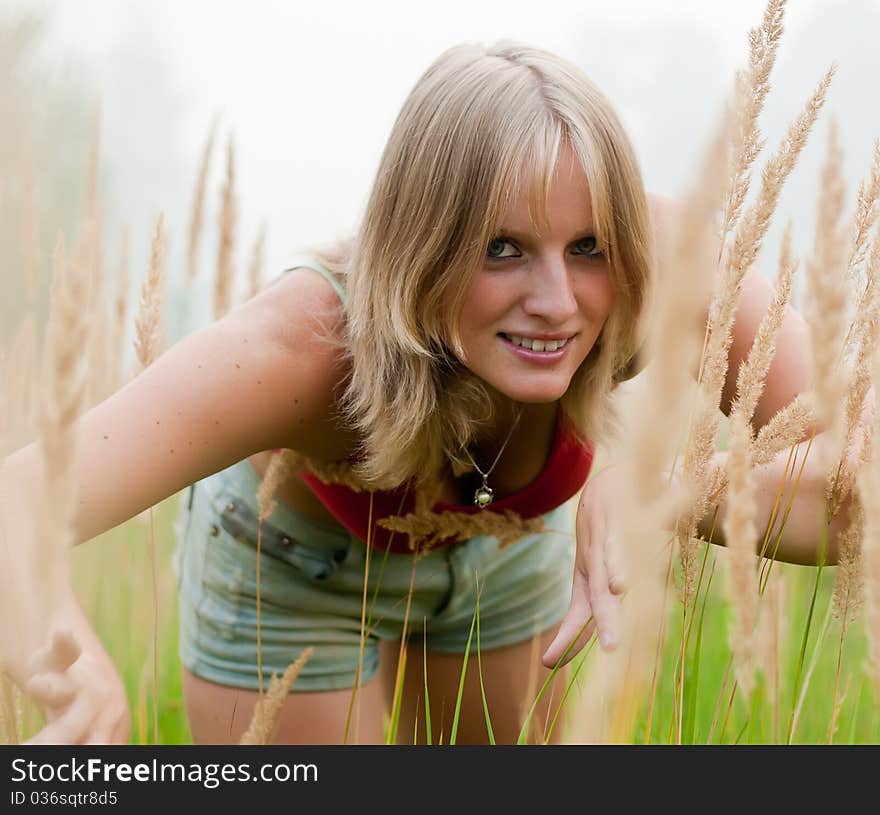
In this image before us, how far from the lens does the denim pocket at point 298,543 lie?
5.16ft

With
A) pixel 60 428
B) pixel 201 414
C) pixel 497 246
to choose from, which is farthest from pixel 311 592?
pixel 60 428

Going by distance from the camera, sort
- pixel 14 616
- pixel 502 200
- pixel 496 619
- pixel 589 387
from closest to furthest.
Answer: pixel 14 616, pixel 502 200, pixel 589 387, pixel 496 619

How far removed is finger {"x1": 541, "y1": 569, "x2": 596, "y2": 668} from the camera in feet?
2.80

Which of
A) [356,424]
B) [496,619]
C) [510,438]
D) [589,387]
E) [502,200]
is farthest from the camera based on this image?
[496,619]

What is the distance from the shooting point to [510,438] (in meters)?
1.49

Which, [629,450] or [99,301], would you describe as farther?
[99,301]

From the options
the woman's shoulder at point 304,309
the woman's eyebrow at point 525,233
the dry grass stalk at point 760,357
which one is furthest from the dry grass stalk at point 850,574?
the woman's shoulder at point 304,309

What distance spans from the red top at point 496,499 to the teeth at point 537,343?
12.1 inches

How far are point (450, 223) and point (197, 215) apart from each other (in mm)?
880

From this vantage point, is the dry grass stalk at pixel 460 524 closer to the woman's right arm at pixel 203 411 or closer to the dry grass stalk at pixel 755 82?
the woman's right arm at pixel 203 411

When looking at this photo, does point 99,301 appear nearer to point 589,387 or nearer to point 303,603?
point 303,603

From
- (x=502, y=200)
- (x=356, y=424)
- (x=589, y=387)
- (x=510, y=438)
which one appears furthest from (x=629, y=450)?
(x=510, y=438)

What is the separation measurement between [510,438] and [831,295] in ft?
3.02
